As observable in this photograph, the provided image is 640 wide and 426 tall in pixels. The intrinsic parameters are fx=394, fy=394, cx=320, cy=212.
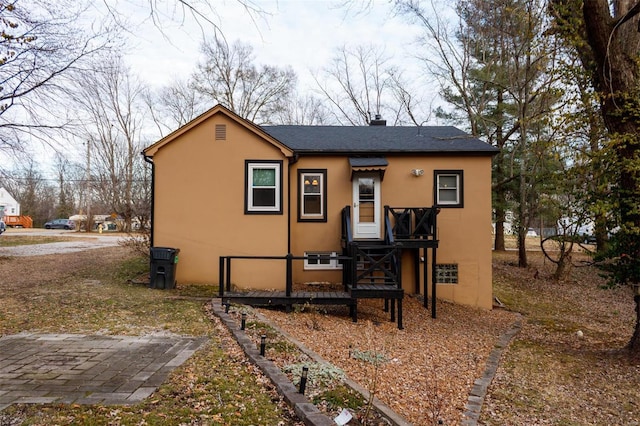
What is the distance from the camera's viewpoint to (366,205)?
11.1 m

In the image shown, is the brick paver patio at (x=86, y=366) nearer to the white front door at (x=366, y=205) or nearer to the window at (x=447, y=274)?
the white front door at (x=366, y=205)

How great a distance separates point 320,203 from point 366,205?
130cm

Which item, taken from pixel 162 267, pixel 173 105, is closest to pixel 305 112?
pixel 173 105

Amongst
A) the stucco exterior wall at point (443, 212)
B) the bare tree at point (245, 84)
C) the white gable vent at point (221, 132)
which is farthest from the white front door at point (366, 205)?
the bare tree at point (245, 84)

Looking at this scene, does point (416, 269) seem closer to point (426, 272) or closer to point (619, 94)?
point (426, 272)

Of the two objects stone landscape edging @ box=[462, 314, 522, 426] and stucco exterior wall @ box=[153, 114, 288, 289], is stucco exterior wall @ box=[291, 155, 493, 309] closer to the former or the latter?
stucco exterior wall @ box=[153, 114, 288, 289]

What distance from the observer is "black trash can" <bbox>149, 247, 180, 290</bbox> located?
370 inches

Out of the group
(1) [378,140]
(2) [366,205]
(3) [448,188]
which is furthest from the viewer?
(1) [378,140]

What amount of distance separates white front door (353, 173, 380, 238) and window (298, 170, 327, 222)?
90 centimetres

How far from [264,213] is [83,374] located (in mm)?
6283

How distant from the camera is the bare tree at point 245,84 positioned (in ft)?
89.5

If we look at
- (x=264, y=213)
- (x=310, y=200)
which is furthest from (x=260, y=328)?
(x=310, y=200)

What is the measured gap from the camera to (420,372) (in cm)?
531

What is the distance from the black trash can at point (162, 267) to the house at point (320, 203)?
60cm
